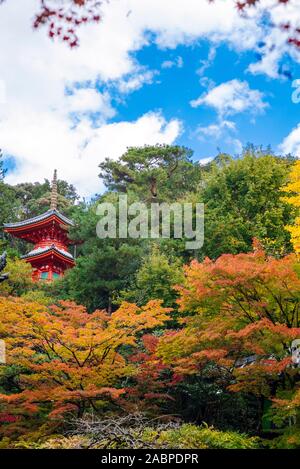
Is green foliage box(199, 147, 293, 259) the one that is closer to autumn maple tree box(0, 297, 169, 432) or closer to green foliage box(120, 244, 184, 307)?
green foliage box(120, 244, 184, 307)

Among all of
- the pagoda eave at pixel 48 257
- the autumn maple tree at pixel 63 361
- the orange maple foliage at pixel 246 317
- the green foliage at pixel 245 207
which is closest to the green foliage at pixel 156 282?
the green foliage at pixel 245 207

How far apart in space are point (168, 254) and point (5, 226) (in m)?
11.5

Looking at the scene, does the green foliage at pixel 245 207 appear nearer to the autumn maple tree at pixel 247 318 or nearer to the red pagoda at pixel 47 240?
the autumn maple tree at pixel 247 318

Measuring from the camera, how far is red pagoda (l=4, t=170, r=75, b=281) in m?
24.7

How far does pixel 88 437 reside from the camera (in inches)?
264

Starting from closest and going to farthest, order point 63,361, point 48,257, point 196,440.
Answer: point 196,440
point 63,361
point 48,257

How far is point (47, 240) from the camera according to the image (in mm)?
26547

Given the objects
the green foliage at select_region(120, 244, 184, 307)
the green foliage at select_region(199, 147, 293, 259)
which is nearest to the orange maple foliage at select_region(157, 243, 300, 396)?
the green foliage at select_region(120, 244, 184, 307)

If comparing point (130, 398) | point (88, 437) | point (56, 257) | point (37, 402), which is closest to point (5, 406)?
point (37, 402)

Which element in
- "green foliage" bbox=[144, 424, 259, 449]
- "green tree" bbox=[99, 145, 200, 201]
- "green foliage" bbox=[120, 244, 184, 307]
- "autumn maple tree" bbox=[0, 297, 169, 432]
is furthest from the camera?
"green tree" bbox=[99, 145, 200, 201]

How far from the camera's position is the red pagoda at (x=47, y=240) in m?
24.7

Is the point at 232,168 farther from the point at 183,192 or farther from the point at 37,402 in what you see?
the point at 37,402

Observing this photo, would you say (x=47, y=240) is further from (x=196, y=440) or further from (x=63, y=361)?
(x=196, y=440)

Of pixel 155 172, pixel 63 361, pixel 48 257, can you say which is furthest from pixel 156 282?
pixel 155 172
